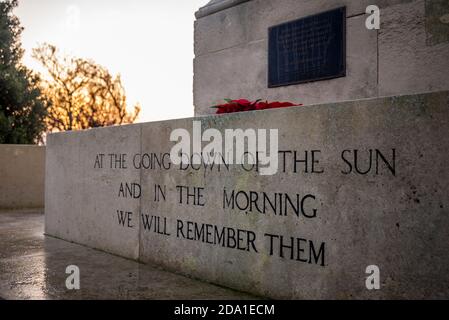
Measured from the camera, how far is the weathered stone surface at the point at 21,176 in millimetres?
9875

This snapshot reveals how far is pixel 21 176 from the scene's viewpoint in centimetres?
1005

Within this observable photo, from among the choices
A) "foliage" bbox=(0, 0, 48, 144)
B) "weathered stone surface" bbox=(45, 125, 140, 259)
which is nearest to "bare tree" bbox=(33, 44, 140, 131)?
"foliage" bbox=(0, 0, 48, 144)

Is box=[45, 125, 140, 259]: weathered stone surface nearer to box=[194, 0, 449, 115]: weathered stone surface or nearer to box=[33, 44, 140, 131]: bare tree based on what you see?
box=[194, 0, 449, 115]: weathered stone surface


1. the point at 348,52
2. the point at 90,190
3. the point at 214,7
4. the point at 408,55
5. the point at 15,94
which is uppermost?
the point at 214,7

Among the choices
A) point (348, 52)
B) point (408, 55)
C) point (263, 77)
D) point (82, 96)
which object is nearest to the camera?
point (408, 55)

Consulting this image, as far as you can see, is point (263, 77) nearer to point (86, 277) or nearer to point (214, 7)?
point (214, 7)

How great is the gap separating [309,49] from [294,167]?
2355mm

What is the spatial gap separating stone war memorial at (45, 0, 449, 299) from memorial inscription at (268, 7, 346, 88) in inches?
0.6

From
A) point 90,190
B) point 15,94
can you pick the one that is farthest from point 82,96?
point 90,190

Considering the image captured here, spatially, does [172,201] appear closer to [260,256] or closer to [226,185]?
[226,185]

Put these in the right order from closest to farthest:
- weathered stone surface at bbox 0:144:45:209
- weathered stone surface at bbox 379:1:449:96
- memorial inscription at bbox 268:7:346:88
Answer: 1. weathered stone surface at bbox 379:1:449:96
2. memorial inscription at bbox 268:7:346:88
3. weathered stone surface at bbox 0:144:45:209

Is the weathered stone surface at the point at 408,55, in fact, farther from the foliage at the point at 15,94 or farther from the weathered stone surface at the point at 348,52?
the foliage at the point at 15,94

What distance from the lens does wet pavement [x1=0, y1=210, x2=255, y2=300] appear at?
3373 mm

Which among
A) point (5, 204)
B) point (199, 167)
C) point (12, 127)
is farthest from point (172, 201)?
point (12, 127)
